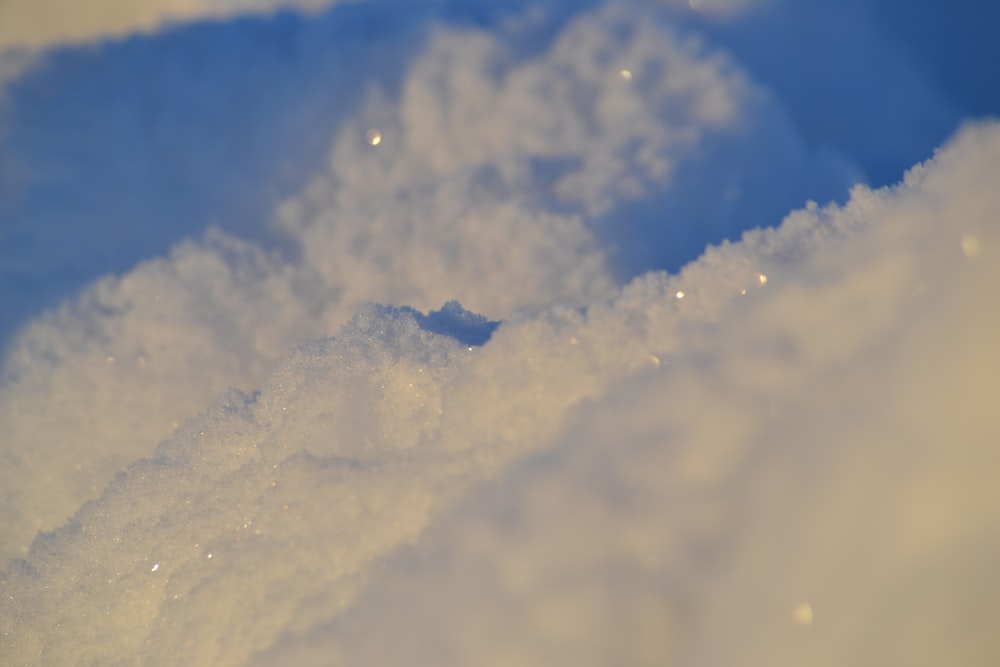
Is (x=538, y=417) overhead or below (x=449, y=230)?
below

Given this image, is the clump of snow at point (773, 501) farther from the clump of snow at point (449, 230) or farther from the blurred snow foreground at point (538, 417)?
the clump of snow at point (449, 230)

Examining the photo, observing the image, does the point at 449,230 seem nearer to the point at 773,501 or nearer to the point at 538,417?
the point at 538,417

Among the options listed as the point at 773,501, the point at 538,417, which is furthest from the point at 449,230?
the point at 773,501

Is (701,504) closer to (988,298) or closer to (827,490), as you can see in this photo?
(827,490)

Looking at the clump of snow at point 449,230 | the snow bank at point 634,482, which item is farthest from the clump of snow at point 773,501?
the clump of snow at point 449,230

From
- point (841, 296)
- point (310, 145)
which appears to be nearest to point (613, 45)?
point (310, 145)

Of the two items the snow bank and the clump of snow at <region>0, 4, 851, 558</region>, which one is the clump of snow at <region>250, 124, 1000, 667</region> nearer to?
the snow bank

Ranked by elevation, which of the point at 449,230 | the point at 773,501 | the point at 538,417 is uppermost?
the point at 449,230

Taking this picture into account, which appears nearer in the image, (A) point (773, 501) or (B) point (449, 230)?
(A) point (773, 501)
